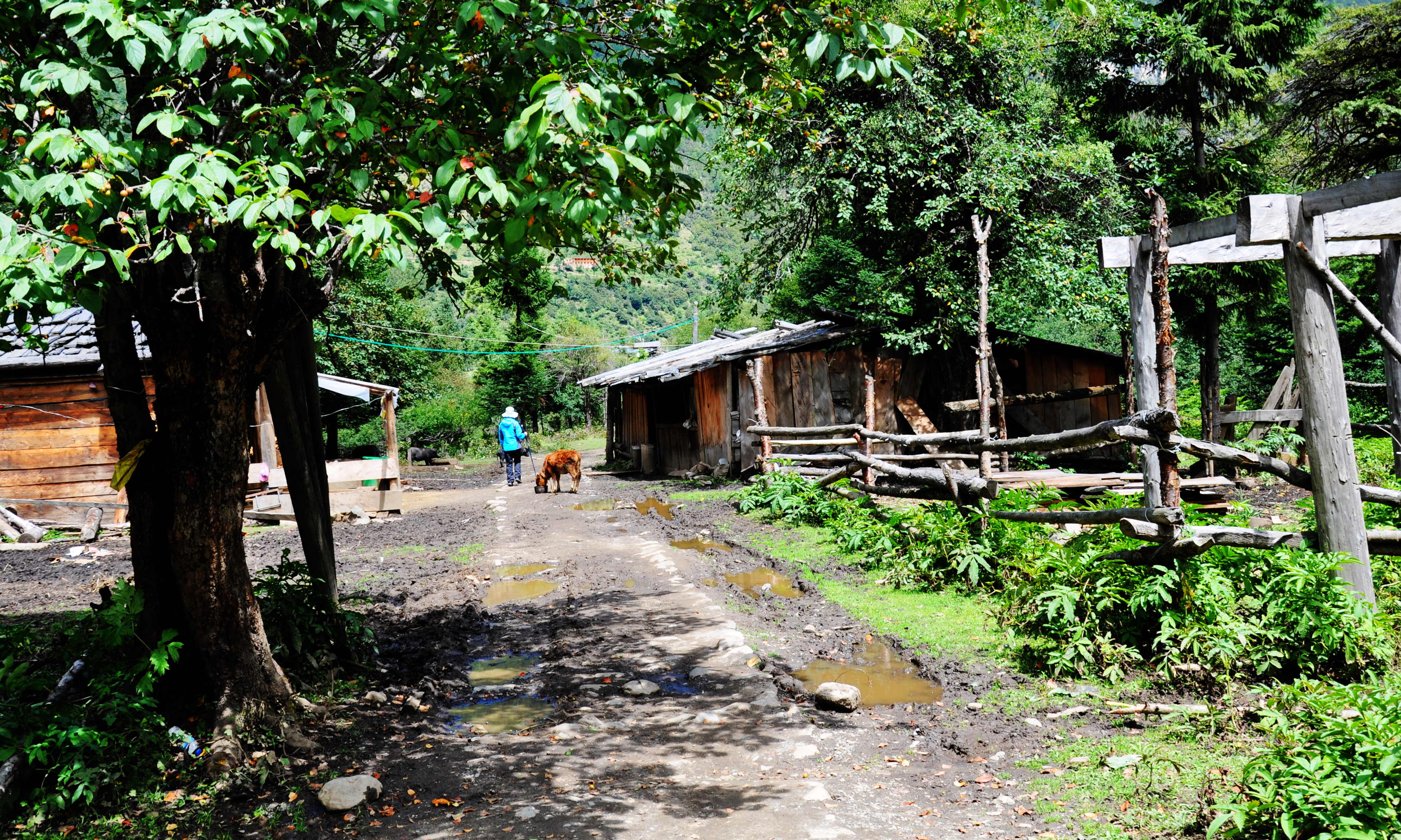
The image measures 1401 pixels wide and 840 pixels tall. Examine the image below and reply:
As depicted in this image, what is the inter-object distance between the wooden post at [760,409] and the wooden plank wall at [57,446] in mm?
9910

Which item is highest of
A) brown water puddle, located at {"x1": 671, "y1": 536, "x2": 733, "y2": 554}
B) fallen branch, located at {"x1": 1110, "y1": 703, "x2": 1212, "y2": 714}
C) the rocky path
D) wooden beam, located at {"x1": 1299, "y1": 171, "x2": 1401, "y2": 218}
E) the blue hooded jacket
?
wooden beam, located at {"x1": 1299, "y1": 171, "x2": 1401, "y2": 218}

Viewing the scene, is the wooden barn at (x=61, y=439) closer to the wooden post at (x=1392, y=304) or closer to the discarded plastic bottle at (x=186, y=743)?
the discarded plastic bottle at (x=186, y=743)

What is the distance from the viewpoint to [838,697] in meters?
4.85

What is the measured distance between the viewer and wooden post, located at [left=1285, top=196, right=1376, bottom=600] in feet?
15.8

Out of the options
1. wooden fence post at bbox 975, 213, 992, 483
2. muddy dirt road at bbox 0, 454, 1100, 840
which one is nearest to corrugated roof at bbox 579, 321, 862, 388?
wooden fence post at bbox 975, 213, 992, 483

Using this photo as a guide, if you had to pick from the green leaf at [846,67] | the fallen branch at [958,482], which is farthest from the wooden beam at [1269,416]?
the green leaf at [846,67]

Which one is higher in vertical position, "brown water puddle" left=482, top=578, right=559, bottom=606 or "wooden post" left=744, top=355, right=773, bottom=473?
"wooden post" left=744, top=355, right=773, bottom=473

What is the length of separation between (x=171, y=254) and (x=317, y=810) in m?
2.75

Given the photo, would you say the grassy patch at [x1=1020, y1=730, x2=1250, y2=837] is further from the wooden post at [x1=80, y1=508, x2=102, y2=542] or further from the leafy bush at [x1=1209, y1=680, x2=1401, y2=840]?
the wooden post at [x1=80, y1=508, x2=102, y2=542]

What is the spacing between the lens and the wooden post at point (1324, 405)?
4824mm

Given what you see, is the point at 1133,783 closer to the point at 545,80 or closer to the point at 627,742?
the point at 627,742

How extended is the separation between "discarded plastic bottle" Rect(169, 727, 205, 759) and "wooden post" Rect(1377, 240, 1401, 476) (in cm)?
777

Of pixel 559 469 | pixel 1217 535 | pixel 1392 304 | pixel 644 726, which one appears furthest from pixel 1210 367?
pixel 644 726

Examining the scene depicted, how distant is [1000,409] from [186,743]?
1200cm
